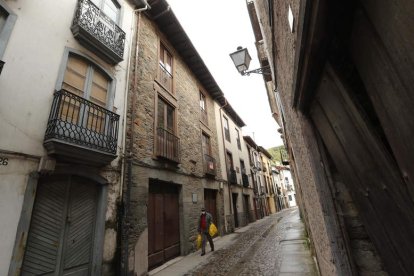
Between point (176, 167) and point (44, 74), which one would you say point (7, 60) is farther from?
point (176, 167)

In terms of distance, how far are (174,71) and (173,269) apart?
8.13m

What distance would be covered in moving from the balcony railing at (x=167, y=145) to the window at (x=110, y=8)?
408 centimetres

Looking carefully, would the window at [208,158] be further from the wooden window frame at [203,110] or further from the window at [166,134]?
the window at [166,134]

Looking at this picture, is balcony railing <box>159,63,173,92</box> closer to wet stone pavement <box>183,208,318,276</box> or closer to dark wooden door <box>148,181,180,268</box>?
dark wooden door <box>148,181,180,268</box>

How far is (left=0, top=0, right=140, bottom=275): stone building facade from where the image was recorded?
400cm

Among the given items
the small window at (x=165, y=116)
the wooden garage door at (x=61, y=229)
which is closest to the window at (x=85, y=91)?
the wooden garage door at (x=61, y=229)

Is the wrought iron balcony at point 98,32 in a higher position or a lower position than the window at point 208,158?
higher

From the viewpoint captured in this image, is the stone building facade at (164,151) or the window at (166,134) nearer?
the stone building facade at (164,151)

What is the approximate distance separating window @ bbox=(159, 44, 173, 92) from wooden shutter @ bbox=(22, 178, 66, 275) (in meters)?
5.83

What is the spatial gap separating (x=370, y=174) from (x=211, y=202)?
10789 millimetres

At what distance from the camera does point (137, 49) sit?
7.79 metres

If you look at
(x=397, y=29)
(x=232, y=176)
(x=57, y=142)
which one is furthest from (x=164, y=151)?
(x=232, y=176)

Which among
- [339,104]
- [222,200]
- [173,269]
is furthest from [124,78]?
[222,200]

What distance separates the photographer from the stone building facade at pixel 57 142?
4.00m
